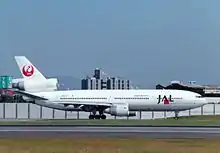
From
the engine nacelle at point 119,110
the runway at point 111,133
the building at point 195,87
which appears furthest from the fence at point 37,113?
the building at point 195,87

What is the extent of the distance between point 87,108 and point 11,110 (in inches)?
530

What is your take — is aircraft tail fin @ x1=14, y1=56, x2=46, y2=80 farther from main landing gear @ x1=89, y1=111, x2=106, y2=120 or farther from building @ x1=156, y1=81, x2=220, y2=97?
building @ x1=156, y1=81, x2=220, y2=97

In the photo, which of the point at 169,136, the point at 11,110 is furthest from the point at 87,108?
the point at 169,136

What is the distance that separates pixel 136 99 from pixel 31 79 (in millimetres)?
16052

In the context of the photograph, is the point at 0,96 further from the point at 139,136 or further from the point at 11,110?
the point at 139,136

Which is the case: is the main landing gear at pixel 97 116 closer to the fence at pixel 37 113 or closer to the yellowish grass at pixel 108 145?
the fence at pixel 37 113

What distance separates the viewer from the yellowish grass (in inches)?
947

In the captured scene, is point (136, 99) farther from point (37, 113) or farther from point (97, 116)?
point (37, 113)

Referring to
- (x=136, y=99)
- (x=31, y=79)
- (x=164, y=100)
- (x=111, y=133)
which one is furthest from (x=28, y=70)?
(x=111, y=133)

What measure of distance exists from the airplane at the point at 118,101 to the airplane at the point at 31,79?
4.50 metres

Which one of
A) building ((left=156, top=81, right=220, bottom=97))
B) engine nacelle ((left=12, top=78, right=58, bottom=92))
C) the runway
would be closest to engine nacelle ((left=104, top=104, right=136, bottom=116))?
engine nacelle ((left=12, top=78, right=58, bottom=92))

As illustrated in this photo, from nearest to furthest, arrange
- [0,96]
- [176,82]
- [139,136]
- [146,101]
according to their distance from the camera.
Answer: [139,136], [146,101], [0,96], [176,82]

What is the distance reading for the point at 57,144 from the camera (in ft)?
90.5

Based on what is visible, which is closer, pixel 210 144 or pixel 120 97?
pixel 210 144
